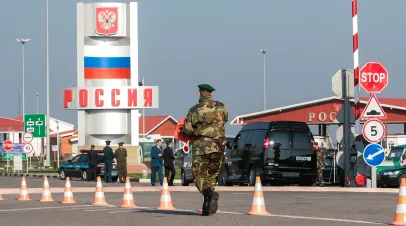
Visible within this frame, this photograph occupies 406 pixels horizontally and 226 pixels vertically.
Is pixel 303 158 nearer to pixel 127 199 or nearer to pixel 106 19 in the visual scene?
→ pixel 127 199

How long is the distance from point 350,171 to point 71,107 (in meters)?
35.9

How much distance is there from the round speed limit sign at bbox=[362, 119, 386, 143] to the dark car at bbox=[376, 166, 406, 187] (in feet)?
26.3

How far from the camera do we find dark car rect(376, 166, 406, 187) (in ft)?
113

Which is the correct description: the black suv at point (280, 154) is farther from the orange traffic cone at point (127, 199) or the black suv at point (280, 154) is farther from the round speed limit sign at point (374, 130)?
the orange traffic cone at point (127, 199)

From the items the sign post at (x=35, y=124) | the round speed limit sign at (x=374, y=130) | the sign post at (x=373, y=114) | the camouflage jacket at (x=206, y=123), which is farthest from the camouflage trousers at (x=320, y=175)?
the sign post at (x=35, y=124)

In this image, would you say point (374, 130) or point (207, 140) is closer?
point (207, 140)

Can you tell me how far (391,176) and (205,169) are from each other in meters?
20.4

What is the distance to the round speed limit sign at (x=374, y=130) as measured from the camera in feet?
87.3

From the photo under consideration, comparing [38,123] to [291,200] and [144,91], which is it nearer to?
[144,91]

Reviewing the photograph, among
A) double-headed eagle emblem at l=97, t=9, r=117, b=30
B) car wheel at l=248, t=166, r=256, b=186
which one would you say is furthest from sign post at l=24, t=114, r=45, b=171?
car wheel at l=248, t=166, r=256, b=186

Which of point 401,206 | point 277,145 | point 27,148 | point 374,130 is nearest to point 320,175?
point 277,145

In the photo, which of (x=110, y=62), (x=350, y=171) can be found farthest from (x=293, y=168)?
(x=110, y=62)

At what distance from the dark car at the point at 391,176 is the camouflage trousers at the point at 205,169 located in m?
20.2

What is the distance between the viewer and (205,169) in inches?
595
